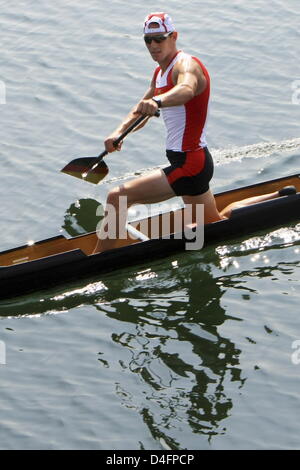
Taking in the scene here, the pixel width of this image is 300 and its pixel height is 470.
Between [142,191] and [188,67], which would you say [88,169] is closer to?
[142,191]

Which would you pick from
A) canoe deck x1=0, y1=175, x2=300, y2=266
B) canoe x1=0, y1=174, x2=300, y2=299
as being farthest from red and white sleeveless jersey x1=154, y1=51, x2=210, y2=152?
canoe deck x1=0, y1=175, x2=300, y2=266

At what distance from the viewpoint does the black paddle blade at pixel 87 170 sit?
13438 mm

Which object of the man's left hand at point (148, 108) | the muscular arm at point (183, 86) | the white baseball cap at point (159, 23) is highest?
the white baseball cap at point (159, 23)

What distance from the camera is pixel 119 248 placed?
12438mm

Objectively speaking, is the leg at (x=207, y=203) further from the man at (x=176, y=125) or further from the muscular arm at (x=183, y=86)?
the muscular arm at (x=183, y=86)

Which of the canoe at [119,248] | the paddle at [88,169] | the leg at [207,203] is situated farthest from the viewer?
the paddle at [88,169]

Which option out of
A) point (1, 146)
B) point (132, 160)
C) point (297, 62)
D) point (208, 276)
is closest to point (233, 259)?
point (208, 276)

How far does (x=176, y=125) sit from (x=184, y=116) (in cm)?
15

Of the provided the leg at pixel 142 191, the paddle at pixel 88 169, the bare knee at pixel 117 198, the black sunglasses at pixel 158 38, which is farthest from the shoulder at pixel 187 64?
the paddle at pixel 88 169

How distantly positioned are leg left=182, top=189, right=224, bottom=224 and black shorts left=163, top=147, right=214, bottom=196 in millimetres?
264

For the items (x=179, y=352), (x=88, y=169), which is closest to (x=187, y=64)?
(x=88, y=169)

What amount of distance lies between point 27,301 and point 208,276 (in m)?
2.07

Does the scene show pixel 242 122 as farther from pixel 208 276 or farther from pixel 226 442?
pixel 226 442

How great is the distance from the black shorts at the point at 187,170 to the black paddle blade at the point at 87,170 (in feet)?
A: 5.26
